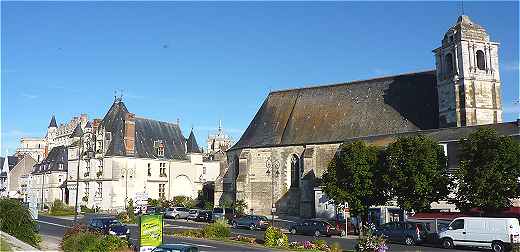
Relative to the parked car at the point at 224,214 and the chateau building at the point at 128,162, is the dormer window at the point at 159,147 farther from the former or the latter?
the parked car at the point at 224,214

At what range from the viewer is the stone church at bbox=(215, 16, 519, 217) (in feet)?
141

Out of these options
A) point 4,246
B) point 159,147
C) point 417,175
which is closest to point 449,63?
point 417,175

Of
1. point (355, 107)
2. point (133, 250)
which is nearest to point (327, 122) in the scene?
point (355, 107)

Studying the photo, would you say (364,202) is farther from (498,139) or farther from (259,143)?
(259,143)

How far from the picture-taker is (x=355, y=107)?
49.4 m

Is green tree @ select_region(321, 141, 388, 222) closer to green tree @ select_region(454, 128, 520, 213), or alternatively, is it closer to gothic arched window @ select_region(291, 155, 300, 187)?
green tree @ select_region(454, 128, 520, 213)

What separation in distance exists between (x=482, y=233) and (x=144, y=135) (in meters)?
44.1

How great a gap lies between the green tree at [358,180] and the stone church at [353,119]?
5.03 m

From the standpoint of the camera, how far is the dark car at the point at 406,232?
2848cm

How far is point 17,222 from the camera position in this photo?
74.4 ft

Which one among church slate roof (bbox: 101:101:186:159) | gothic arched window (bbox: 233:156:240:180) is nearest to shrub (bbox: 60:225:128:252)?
gothic arched window (bbox: 233:156:240:180)

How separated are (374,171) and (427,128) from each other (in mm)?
10357

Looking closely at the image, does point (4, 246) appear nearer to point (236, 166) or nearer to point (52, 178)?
point (236, 166)

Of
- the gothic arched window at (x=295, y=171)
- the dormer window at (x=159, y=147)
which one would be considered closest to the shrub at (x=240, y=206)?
the gothic arched window at (x=295, y=171)
